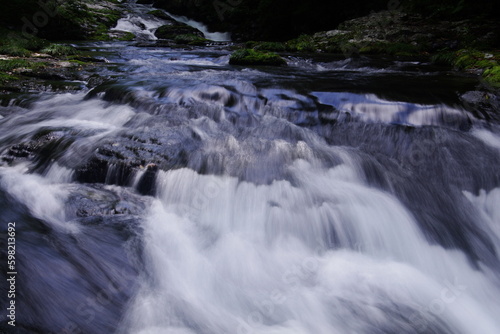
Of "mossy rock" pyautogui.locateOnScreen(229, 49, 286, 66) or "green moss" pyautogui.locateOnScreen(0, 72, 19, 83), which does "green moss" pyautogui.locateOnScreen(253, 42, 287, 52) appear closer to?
"mossy rock" pyautogui.locateOnScreen(229, 49, 286, 66)

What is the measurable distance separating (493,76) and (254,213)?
279 inches

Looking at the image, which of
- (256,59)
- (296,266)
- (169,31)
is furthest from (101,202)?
(169,31)

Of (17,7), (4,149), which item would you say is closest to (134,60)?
(4,149)

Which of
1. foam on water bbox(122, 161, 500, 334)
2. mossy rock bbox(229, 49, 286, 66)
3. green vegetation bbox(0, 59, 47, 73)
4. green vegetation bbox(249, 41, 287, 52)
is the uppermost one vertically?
green vegetation bbox(0, 59, 47, 73)

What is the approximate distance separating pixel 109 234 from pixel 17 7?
1870 cm

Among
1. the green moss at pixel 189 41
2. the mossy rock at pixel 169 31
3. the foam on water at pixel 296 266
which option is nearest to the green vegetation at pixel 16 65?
the foam on water at pixel 296 266

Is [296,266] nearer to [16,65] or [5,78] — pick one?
[5,78]

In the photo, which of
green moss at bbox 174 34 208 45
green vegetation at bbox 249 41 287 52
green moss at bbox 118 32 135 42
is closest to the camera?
green vegetation at bbox 249 41 287 52

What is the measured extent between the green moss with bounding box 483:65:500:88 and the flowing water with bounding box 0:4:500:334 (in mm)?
1077

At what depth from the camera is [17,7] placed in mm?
15656

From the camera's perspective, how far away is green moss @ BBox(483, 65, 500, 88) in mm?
6655

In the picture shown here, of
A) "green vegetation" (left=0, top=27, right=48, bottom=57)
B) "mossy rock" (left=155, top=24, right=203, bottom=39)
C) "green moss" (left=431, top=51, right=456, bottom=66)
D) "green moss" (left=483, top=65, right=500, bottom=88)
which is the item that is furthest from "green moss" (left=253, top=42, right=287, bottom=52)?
"mossy rock" (left=155, top=24, right=203, bottom=39)

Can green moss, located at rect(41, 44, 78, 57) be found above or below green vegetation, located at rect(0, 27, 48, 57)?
below

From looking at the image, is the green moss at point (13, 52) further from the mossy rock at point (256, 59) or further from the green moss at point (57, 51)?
the mossy rock at point (256, 59)
